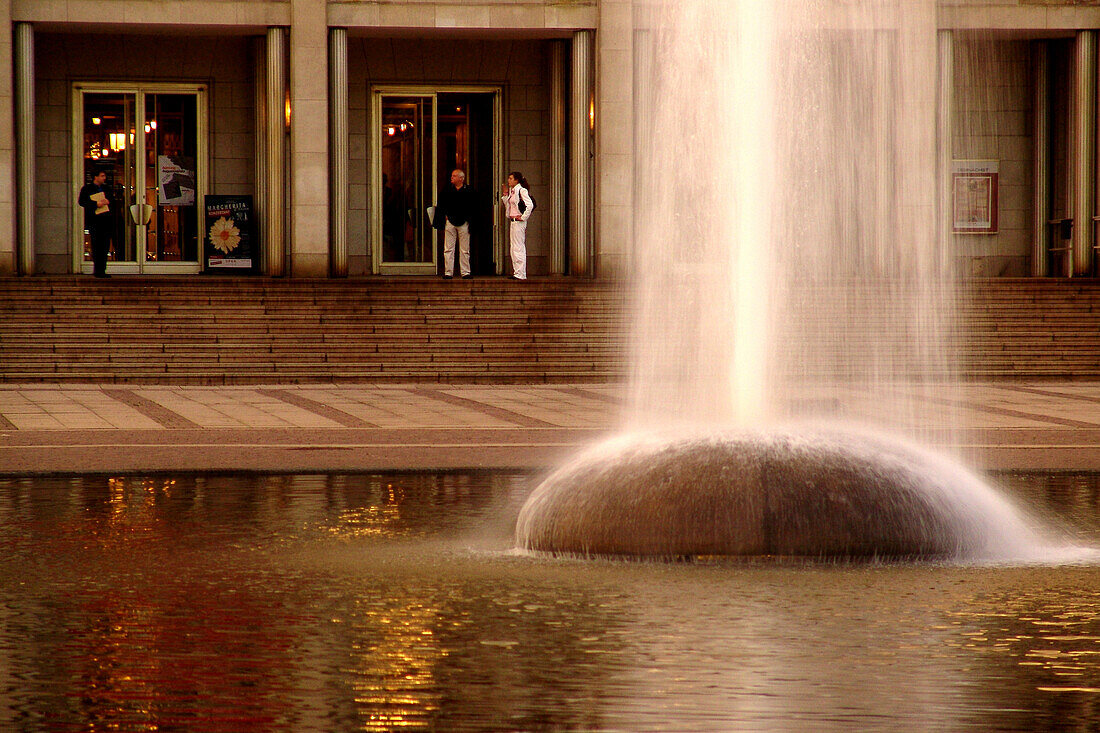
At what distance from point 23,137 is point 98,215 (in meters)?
3.58

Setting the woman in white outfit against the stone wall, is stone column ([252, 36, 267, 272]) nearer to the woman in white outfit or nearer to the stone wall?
the woman in white outfit

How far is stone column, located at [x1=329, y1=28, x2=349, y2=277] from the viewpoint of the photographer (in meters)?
28.9

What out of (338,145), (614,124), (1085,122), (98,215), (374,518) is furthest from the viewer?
(1085,122)

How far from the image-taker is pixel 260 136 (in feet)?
104

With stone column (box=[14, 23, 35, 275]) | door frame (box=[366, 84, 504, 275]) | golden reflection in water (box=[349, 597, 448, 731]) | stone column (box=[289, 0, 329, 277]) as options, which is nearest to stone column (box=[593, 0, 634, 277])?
door frame (box=[366, 84, 504, 275])

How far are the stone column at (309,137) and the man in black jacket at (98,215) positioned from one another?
3.68 meters

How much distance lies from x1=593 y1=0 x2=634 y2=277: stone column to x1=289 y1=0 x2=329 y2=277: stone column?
15.1ft

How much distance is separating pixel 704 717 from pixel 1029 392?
16.8 metres

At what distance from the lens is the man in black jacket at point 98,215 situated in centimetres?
2559

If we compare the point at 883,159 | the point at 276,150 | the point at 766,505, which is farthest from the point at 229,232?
the point at 766,505

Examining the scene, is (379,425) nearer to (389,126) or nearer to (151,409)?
(151,409)

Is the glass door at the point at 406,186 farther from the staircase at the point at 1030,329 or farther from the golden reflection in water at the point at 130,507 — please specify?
the golden reflection in water at the point at 130,507

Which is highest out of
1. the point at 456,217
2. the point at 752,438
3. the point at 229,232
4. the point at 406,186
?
the point at 406,186

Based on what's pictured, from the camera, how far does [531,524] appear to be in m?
8.55
